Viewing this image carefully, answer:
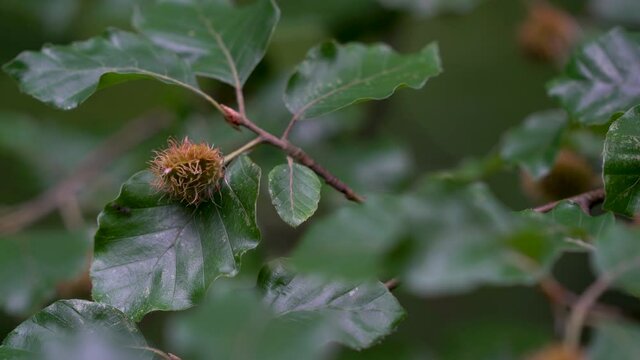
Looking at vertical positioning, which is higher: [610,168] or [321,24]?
[610,168]

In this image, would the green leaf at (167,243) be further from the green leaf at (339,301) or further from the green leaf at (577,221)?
the green leaf at (577,221)

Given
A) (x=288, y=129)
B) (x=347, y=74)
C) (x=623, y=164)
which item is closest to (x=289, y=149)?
(x=288, y=129)

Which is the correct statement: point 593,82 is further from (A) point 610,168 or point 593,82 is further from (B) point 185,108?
(B) point 185,108

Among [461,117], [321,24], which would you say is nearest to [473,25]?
[461,117]

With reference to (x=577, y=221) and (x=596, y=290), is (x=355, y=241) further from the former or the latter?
(x=577, y=221)

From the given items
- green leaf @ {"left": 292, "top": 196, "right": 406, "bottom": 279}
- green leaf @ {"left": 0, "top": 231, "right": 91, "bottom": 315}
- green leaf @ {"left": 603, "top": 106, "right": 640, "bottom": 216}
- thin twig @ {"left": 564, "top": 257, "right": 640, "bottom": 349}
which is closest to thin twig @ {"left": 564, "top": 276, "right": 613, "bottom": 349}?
thin twig @ {"left": 564, "top": 257, "right": 640, "bottom": 349}

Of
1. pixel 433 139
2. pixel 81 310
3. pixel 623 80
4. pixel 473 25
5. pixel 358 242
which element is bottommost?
pixel 433 139
